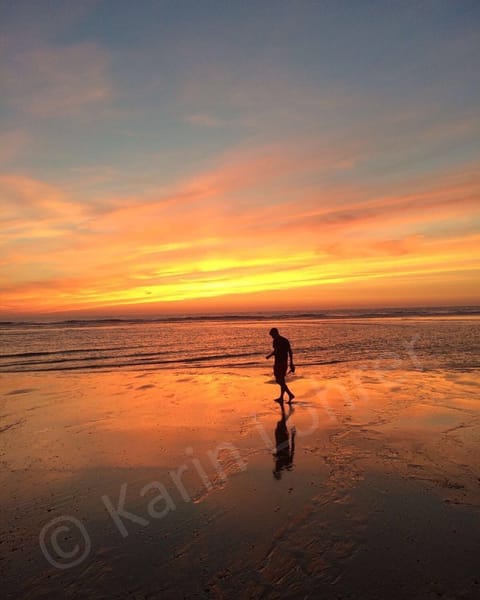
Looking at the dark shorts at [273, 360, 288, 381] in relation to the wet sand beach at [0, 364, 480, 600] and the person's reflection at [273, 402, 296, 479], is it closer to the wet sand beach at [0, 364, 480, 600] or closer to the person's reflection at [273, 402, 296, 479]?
the wet sand beach at [0, 364, 480, 600]

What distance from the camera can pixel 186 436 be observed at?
34.0 ft

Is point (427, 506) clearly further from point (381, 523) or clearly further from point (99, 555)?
point (99, 555)

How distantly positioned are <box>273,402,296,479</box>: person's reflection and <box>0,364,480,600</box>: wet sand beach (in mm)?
73

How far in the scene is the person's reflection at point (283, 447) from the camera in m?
8.15

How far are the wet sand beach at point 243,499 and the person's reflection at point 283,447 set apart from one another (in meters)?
0.07

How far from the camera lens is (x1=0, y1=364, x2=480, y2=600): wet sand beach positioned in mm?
4820

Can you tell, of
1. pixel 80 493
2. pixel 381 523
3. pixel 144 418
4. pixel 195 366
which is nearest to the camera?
pixel 381 523

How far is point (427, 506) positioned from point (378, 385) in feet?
32.4

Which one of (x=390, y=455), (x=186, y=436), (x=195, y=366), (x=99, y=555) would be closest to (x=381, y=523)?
(x=390, y=455)

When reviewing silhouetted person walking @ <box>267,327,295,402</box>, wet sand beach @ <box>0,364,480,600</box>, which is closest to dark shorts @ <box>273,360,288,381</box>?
silhouetted person walking @ <box>267,327,295,402</box>

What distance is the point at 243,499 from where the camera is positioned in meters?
6.77

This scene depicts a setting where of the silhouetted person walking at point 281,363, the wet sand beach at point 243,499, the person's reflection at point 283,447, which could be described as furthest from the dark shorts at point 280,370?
the person's reflection at point 283,447

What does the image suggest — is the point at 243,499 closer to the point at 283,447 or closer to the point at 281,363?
the point at 283,447

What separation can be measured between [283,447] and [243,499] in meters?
2.73
